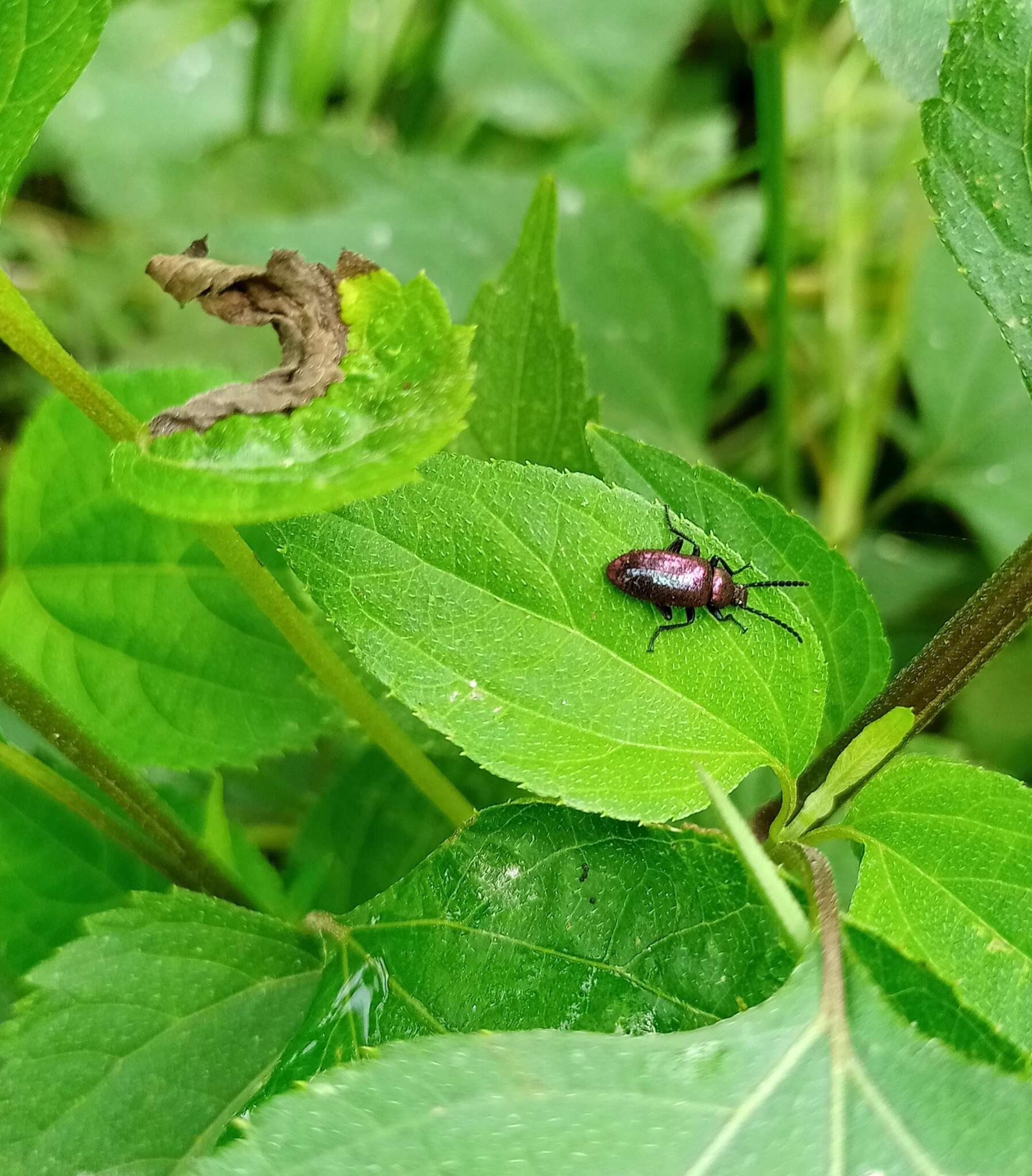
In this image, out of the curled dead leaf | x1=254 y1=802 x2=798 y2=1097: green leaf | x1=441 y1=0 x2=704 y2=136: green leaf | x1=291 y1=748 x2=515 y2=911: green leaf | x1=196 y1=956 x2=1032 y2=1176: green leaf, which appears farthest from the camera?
x1=441 y1=0 x2=704 y2=136: green leaf

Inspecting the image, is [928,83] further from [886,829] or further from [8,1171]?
[8,1171]

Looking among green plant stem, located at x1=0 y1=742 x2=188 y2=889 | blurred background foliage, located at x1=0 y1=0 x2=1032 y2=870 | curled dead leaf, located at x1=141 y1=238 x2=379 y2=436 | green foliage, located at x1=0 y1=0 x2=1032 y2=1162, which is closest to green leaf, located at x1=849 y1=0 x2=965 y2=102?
green foliage, located at x1=0 y1=0 x2=1032 y2=1162

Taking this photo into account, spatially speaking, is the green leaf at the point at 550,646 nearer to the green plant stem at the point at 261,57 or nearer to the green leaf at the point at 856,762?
the green leaf at the point at 856,762

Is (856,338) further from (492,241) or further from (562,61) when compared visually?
(562,61)

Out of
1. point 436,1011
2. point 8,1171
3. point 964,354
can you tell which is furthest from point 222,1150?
point 964,354

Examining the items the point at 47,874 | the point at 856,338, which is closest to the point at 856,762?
the point at 47,874

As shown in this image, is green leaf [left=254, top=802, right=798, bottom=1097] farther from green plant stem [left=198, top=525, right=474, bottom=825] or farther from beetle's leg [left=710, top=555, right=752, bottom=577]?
beetle's leg [left=710, top=555, right=752, bottom=577]
